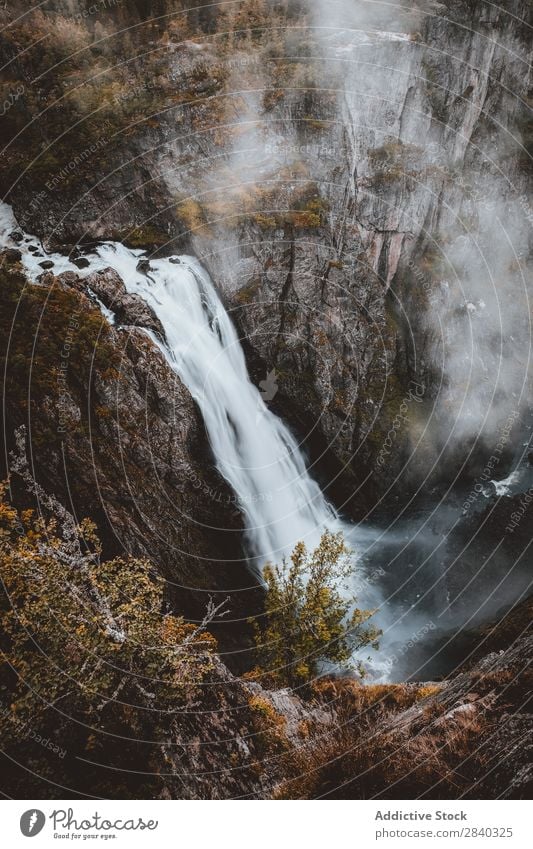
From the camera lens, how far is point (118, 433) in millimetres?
16906

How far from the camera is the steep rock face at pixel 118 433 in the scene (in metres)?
15.2

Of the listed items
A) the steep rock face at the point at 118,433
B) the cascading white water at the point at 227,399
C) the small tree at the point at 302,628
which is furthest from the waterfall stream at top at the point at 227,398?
the small tree at the point at 302,628

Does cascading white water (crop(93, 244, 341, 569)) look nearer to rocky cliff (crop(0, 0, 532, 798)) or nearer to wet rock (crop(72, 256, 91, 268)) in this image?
wet rock (crop(72, 256, 91, 268))

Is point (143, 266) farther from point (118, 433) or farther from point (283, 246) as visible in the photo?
point (118, 433)

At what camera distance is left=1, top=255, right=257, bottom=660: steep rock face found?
15195 millimetres

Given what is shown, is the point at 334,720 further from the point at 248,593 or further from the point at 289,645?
the point at 248,593

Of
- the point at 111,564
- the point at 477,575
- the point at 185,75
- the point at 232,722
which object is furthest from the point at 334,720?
the point at 185,75

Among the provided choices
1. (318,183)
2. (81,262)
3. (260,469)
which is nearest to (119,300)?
(81,262)

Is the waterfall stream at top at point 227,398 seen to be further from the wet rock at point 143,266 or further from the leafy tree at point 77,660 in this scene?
the leafy tree at point 77,660

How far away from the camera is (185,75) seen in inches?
944

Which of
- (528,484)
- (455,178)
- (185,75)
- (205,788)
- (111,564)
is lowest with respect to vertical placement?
(205,788)

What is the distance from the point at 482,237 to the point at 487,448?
1337cm

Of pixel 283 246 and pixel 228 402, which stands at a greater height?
pixel 283 246

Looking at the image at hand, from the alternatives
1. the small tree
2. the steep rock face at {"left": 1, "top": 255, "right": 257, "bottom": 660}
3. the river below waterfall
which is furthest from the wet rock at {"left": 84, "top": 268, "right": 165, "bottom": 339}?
the small tree
